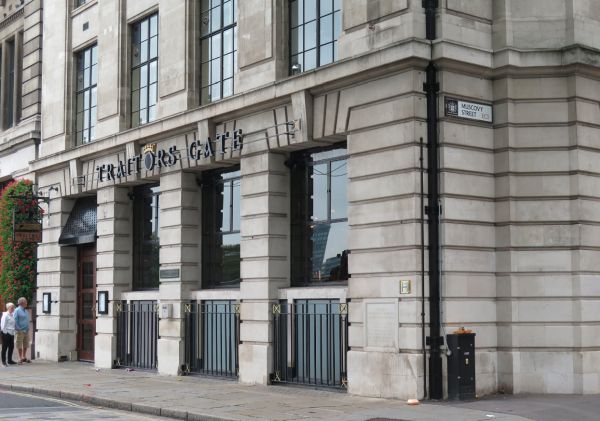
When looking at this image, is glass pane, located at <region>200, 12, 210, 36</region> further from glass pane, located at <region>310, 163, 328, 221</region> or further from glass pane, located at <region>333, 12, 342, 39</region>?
glass pane, located at <region>310, 163, 328, 221</region>

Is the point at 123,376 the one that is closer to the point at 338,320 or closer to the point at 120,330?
the point at 120,330

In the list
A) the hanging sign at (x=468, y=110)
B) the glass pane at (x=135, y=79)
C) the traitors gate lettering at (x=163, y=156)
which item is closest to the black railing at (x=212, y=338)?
the traitors gate lettering at (x=163, y=156)

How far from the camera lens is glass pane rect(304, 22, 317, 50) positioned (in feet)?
64.5

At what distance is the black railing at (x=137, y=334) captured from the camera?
24156mm

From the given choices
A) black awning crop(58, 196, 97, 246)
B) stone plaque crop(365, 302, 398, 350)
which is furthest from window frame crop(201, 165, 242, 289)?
stone plaque crop(365, 302, 398, 350)

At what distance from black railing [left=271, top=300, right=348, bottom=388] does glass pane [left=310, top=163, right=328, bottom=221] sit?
189 centimetres

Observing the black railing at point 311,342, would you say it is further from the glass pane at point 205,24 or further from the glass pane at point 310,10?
the glass pane at point 205,24

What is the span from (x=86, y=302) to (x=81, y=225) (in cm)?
241

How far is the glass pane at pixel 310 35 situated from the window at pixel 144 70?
6178 mm

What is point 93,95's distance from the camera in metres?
27.8

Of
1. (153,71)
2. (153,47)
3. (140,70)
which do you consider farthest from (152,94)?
(153,47)

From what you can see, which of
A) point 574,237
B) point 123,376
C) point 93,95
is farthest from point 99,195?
point 574,237

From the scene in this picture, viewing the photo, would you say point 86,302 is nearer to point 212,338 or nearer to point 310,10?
point 212,338

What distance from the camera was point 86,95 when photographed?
2820cm
